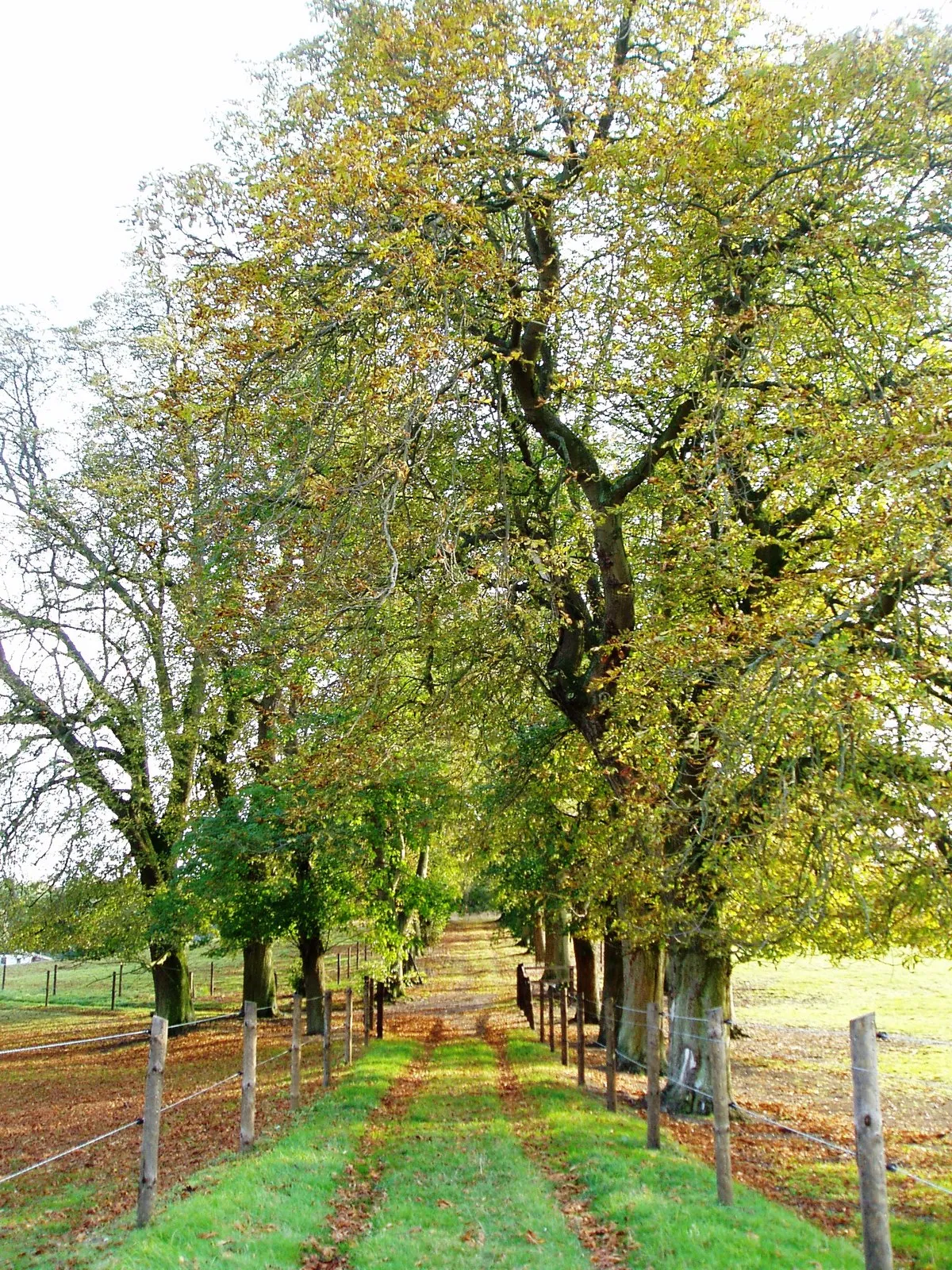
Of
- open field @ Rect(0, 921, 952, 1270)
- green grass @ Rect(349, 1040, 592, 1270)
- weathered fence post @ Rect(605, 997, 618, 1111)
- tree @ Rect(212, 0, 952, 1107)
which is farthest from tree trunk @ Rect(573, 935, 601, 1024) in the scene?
tree @ Rect(212, 0, 952, 1107)

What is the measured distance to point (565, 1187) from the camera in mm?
9094

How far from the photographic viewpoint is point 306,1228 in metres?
7.39

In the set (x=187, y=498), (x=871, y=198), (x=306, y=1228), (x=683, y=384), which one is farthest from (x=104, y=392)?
(x=306, y=1228)

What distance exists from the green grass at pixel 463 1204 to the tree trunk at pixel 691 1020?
2.67 m

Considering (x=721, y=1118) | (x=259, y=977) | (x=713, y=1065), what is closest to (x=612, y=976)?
(x=259, y=977)

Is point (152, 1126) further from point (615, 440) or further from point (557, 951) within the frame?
point (557, 951)

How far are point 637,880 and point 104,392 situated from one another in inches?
498

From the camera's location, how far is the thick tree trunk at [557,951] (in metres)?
23.6

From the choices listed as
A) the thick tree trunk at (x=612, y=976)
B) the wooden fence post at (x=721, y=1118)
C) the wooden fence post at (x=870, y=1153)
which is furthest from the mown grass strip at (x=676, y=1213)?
the thick tree trunk at (x=612, y=976)

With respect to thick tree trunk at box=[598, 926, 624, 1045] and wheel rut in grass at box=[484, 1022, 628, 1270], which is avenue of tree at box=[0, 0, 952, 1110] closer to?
wheel rut in grass at box=[484, 1022, 628, 1270]

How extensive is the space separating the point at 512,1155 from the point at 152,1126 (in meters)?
4.16

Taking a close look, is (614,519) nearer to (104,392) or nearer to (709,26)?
(709,26)

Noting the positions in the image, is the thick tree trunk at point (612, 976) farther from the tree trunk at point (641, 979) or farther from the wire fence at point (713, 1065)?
the tree trunk at point (641, 979)

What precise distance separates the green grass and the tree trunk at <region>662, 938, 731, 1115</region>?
2.67 metres
